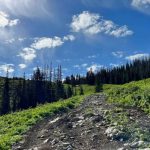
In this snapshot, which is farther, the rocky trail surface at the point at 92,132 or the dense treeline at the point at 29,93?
the dense treeline at the point at 29,93

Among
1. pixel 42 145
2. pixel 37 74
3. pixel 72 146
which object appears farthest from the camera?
pixel 37 74

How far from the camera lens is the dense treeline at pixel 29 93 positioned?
442 ft

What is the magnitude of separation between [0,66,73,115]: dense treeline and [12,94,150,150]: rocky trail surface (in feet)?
330

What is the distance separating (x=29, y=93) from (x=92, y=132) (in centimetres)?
12330

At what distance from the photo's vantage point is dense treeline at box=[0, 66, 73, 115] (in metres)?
135

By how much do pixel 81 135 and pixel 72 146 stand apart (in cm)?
270

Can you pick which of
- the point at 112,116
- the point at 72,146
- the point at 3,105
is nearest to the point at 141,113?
the point at 112,116

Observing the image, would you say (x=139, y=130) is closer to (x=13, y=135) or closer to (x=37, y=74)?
(x=13, y=135)

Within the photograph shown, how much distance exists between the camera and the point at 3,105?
131375 millimetres

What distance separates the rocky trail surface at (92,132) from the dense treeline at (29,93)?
101 meters

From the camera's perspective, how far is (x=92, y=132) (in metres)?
23.7

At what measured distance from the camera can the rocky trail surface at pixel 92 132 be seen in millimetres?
20734

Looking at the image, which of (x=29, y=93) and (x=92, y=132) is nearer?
(x=92, y=132)

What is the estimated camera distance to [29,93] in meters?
146
